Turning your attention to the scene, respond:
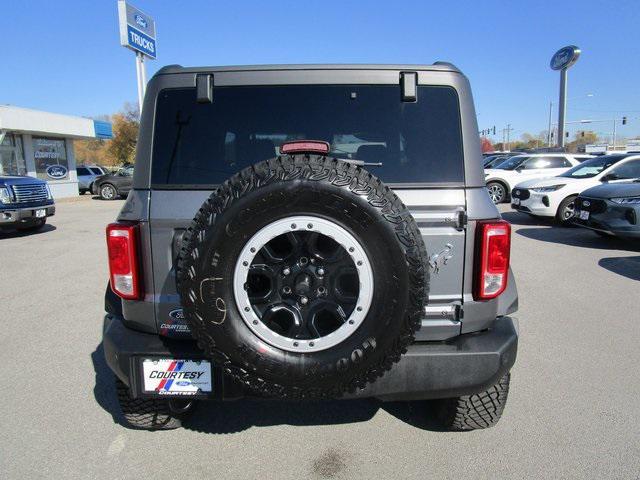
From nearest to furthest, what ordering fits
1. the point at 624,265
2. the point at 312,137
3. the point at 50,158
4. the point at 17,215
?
the point at 312,137 → the point at 624,265 → the point at 17,215 → the point at 50,158

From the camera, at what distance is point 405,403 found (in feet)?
10.3

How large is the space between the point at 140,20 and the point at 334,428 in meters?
23.2

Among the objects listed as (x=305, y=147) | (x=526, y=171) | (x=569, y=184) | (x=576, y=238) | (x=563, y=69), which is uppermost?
(x=563, y=69)

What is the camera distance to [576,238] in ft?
30.9

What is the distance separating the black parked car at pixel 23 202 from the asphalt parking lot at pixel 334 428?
247 inches

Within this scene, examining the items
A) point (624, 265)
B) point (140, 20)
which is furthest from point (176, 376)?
point (140, 20)

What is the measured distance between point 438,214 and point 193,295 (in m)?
1.21

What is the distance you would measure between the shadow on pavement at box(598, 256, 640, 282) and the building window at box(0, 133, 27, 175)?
22705 mm

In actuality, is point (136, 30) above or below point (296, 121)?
above

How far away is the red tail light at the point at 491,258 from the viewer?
2.29 meters

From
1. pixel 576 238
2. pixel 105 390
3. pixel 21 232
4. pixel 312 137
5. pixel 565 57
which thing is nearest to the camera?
pixel 312 137

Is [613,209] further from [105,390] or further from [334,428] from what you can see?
[105,390]

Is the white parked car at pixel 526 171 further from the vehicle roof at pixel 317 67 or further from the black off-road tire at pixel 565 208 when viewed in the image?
the vehicle roof at pixel 317 67

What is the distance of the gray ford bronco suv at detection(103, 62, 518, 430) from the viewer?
1942 millimetres
